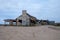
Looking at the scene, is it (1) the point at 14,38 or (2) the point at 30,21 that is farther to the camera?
(2) the point at 30,21

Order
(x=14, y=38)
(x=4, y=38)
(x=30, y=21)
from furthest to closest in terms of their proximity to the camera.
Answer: (x=30, y=21), (x=14, y=38), (x=4, y=38)

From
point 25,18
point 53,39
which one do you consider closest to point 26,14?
point 25,18

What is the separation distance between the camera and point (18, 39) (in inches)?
191

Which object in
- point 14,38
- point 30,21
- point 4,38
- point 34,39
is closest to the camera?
point 4,38

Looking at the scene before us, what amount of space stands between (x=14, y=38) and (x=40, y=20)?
27.4 metres

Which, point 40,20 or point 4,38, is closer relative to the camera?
point 4,38

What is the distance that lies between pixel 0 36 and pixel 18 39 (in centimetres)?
64

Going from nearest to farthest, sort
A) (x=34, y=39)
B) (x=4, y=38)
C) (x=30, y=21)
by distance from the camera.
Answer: (x=4, y=38)
(x=34, y=39)
(x=30, y=21)

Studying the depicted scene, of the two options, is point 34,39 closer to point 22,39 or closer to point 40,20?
point 22,39

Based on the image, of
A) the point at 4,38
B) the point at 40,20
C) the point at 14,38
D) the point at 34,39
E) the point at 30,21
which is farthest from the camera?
the point at 40,20

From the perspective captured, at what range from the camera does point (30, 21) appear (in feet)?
93.2

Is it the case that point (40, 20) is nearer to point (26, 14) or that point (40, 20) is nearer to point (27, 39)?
point (26, 14)

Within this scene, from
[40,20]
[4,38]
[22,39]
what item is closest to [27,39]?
[22,39]

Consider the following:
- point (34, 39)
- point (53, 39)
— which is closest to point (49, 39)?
point (53, 39)
